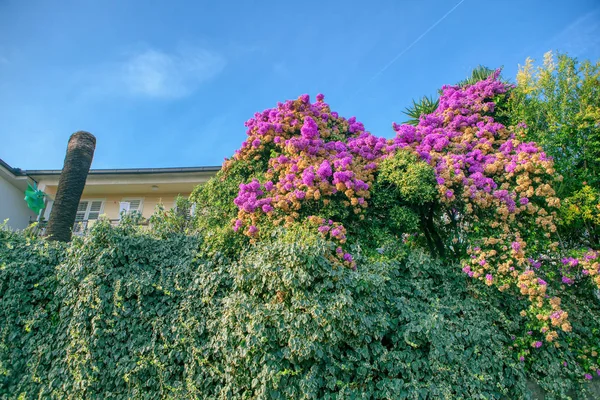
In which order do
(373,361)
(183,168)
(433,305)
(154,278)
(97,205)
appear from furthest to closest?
(97,205) < (183,168) < (154,278) < (433,305) < (373,361)

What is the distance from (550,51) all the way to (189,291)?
8855 millimetres

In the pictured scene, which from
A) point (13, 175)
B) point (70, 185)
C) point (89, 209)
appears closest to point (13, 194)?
point (13, 175)

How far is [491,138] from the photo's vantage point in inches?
308

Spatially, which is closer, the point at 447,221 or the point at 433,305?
the point at 433,305

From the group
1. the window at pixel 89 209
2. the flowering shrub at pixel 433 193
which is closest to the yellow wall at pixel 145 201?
the window at pixel 89 209

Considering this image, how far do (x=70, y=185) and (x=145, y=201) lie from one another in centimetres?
624

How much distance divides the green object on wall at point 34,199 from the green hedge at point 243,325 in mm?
8596

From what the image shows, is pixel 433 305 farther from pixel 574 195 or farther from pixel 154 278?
pixel 154 278

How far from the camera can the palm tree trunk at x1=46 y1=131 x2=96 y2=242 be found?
866cm

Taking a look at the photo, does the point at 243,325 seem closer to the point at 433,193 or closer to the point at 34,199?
the point at 433,193

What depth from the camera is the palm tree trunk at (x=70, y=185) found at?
8655 millimetres

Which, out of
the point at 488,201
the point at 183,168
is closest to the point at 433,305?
the point at 488,201

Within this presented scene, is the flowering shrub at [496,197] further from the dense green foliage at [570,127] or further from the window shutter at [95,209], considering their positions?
the window shutter at [95,209]

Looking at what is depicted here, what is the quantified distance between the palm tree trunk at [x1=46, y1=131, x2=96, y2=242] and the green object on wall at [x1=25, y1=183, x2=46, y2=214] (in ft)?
17.3
